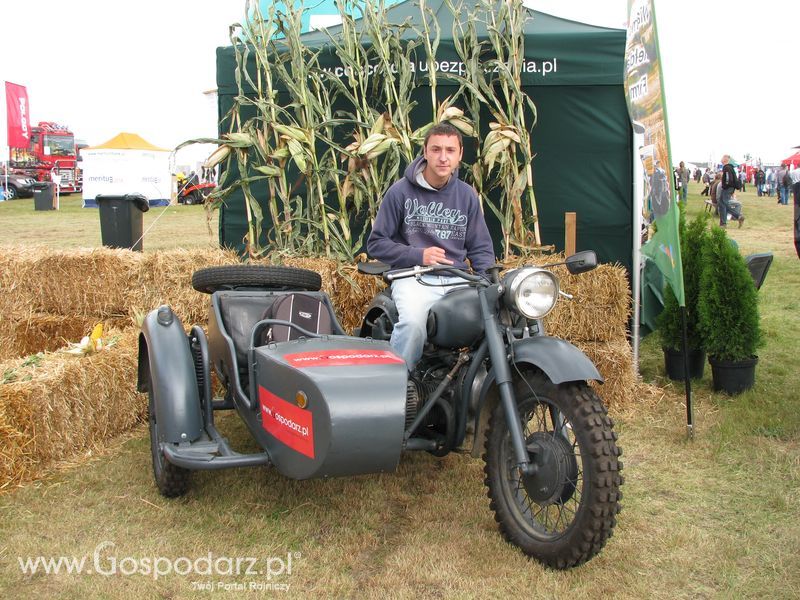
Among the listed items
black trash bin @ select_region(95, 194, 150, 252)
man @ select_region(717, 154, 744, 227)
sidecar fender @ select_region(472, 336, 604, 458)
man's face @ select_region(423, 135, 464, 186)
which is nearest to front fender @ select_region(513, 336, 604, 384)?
sidecar fender @ select_region(472, 336, 604, 458)

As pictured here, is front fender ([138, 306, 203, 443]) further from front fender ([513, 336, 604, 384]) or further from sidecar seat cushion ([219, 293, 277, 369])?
front fender ([513, 336, 604, 384])

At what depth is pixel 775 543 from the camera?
2.83m

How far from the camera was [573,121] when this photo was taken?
5578mm

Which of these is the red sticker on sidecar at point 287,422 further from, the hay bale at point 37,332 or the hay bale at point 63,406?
the hay bale at point 37,332

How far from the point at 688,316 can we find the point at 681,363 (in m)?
0.42

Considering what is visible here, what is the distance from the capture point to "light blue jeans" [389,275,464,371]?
10.1 ft

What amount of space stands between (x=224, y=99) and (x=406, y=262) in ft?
10.0

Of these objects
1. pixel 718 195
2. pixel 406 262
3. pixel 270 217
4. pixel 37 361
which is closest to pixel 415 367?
pixel 406 262

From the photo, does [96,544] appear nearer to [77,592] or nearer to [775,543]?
[77,592]

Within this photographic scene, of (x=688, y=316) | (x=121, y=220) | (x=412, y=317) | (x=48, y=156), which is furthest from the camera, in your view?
(x=48, y=156)

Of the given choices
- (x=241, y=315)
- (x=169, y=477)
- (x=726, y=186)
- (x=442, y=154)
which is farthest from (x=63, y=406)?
(x=726, y=186)

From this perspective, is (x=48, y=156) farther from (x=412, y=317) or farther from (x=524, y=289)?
(x=524, y=289)

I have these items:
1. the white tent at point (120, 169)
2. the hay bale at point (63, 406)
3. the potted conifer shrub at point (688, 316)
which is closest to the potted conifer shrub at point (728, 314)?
the potted conifer shrub at point (688, 316)

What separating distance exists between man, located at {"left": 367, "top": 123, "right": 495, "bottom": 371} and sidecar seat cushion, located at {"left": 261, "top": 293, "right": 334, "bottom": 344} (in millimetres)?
354
